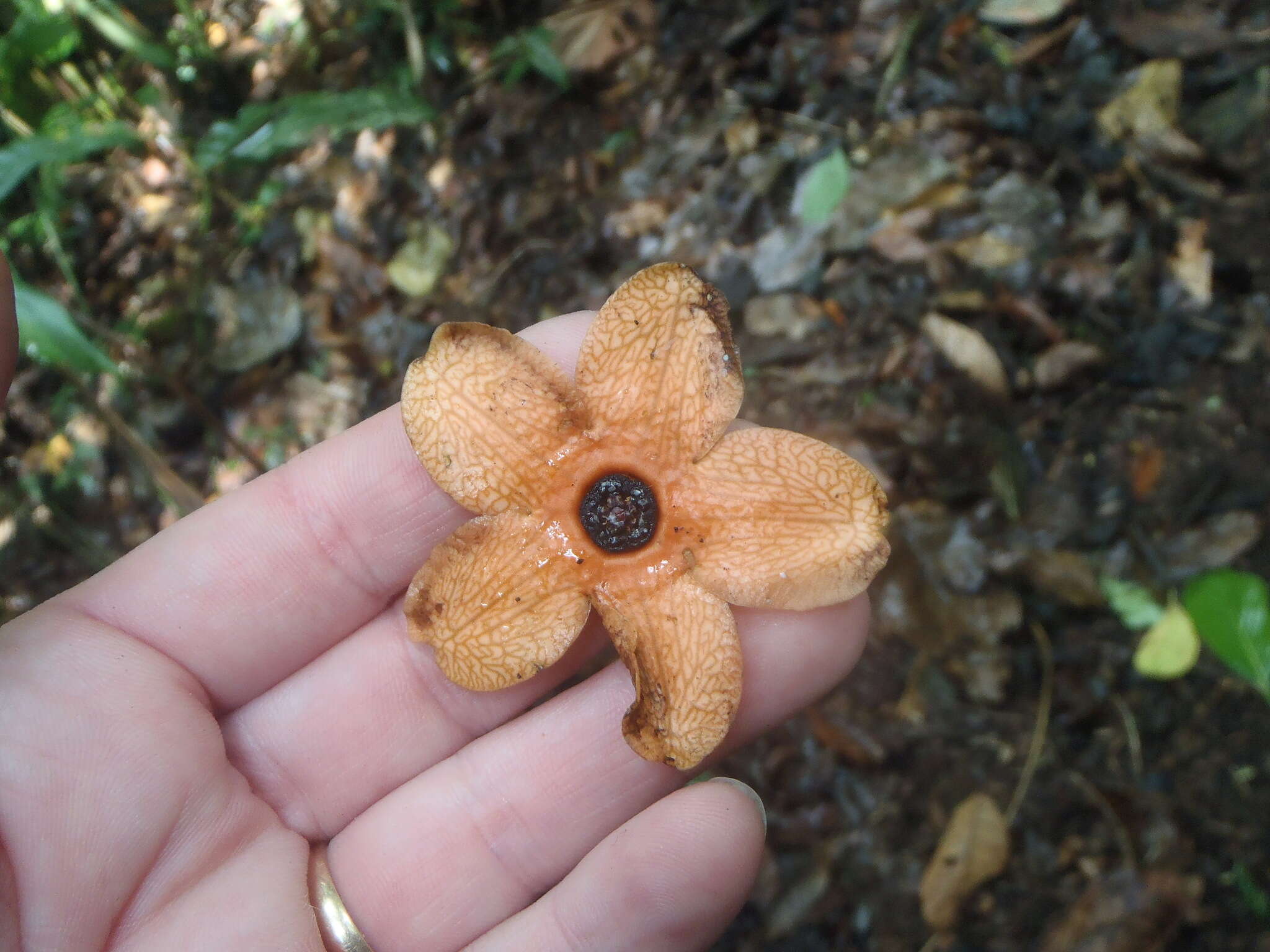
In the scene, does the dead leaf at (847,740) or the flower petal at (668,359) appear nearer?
the flower petal at (668,359)

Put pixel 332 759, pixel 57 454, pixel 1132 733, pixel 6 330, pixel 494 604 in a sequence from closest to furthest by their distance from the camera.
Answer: pixel 6 330
pixel 494 604
pixel 332 759
pixel 1132 733
pixel 57 454

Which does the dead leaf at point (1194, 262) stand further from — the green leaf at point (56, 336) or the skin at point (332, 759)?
the green leaf at point (56, 336)

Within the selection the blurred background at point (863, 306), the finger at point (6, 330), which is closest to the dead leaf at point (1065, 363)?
the blurred background at point (863, 306)

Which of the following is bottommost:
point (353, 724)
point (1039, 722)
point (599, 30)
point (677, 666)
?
point (1039, 722)

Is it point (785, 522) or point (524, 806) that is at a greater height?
point (785, 522)

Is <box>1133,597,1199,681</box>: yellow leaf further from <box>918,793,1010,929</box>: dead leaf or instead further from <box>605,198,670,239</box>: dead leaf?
<box>605,198,670,239</box>: dead leaf

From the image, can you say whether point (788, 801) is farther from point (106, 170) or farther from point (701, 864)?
point (106, 170)

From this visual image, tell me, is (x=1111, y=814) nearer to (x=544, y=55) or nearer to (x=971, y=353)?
(x=971, y=353)

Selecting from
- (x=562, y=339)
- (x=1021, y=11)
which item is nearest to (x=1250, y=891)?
(x=562, y=339)
